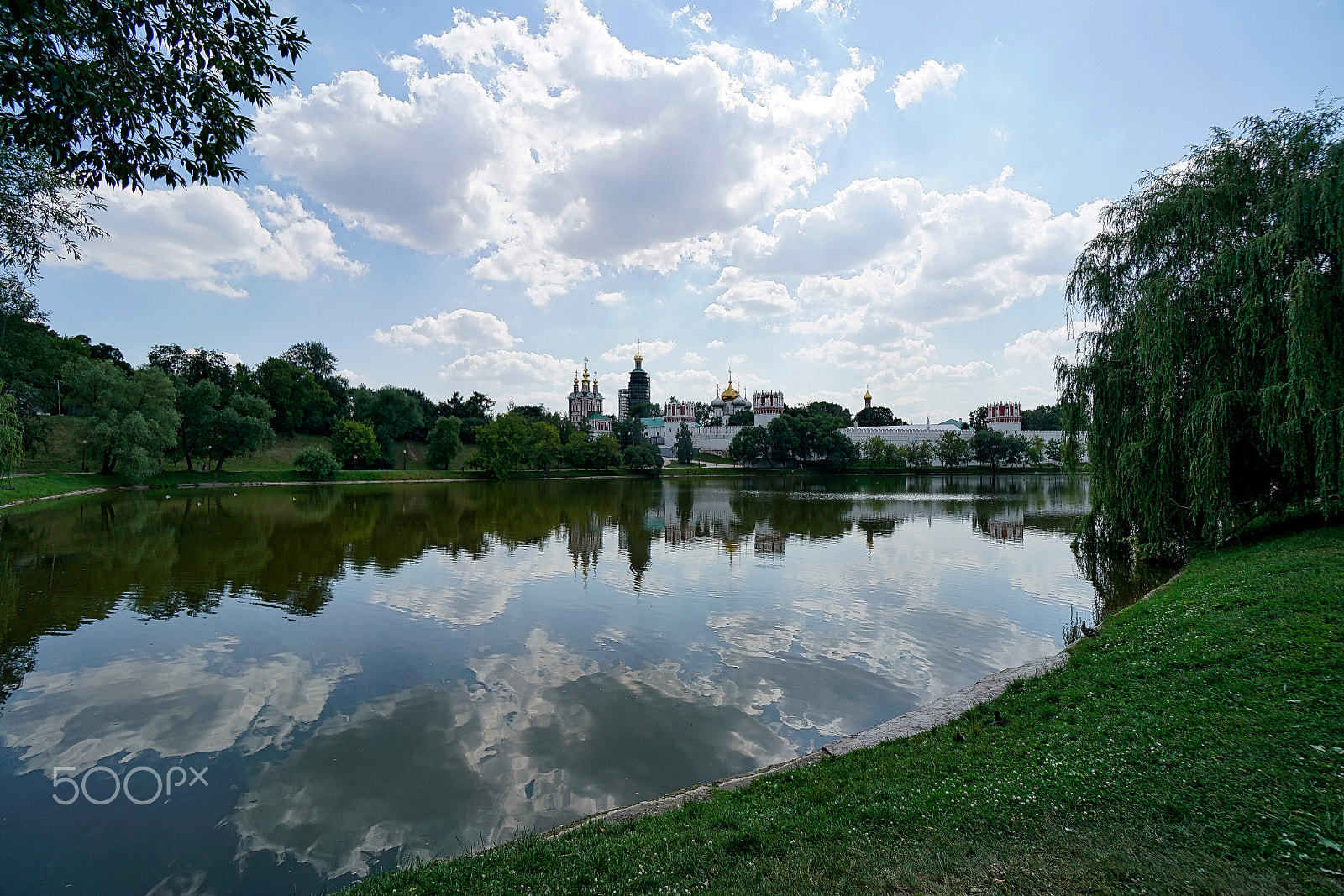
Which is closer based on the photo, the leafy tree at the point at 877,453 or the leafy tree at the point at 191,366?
the leafy tree at the point at 191,366

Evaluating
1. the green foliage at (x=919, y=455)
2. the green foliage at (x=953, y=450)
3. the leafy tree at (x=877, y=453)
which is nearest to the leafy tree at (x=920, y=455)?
the green foliage at (x=919, y=455)

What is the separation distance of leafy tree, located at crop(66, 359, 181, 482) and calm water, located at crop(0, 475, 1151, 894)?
21484 mm

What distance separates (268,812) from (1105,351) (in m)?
18.8

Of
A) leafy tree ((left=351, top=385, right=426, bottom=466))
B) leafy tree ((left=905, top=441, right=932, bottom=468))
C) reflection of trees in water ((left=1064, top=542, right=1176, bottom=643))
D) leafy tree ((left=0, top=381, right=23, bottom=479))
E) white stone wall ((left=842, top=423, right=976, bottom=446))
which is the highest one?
leafy tree ((left=351, top=385, right=426, bottom=466))

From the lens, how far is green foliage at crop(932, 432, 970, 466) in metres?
83.8

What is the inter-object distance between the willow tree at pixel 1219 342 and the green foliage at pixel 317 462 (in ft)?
171

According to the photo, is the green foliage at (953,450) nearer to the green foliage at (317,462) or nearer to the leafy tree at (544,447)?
the leafy tree at (544,447)

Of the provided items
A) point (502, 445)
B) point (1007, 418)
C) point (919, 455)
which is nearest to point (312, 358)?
point (502, 445)

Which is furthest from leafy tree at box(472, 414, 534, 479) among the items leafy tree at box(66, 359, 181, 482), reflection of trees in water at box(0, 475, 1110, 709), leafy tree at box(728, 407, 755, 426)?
leafy tree at box(728, 407, 755, 426)

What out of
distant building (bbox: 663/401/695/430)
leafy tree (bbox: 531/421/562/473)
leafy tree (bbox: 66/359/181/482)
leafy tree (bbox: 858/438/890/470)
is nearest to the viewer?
leafy tree (bbox: 66/359/181/482)

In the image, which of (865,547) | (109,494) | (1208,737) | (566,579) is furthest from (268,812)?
(109,494)

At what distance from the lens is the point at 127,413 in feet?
129

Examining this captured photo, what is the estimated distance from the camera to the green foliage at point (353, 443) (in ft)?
196

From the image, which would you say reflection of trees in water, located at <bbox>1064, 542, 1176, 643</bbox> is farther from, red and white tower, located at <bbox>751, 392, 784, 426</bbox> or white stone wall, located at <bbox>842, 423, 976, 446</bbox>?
red and white tower, located at <bbox>751, 392, 784, 426</bbox>
